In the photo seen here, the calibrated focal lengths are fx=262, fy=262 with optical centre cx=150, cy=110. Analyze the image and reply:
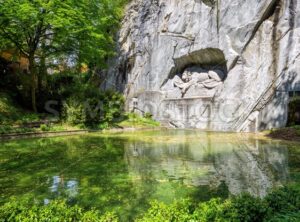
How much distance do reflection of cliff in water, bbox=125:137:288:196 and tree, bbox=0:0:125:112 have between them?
361 inches

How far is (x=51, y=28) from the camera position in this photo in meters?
16.4

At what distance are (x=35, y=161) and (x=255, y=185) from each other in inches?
243

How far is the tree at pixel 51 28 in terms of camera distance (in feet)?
47.6

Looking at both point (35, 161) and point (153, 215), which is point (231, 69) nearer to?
point (35, 161)

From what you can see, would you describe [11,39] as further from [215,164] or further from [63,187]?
[215,164]

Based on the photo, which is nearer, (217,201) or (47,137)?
(217,201)

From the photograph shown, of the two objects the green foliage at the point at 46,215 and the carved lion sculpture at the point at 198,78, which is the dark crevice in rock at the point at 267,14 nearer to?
the carved lion sculpture at the point at 198,78

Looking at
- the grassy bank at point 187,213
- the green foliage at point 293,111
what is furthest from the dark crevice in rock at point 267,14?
the grassy bank at point 187,213

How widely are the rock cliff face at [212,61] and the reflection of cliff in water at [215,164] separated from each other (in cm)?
546

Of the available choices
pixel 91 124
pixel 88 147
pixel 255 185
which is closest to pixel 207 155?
pixel 255 185

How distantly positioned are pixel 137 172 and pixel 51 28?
13.1m

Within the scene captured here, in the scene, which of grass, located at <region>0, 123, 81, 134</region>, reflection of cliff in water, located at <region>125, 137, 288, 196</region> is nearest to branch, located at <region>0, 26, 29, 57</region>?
grass, located at <region>0, 123, 81, 134</region>

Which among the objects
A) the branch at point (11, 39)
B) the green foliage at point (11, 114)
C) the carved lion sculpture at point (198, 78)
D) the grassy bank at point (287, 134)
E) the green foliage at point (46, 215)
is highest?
the branch at point (11, 39)

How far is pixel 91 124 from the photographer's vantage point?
16859 mm
